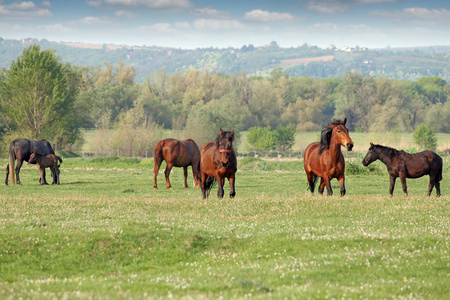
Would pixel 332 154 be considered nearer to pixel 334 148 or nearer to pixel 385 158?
pixel 334 148

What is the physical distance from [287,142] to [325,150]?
107m

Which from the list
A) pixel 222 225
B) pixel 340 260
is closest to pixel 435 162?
pixel 222 225

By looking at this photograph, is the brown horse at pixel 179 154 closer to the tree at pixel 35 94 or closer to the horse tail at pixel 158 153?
the horse tail at pixel 158 153

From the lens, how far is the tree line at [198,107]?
307ft

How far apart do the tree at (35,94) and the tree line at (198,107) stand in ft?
1.14

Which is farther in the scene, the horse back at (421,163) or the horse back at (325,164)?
the horse back at (421,163)

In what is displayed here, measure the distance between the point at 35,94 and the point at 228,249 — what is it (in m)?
73.7

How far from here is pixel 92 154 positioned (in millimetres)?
98250

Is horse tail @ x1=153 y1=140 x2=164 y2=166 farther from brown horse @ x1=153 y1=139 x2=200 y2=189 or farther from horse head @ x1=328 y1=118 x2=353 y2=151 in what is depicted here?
horse head @ x1=328 y1=118 x2=353 y2=151

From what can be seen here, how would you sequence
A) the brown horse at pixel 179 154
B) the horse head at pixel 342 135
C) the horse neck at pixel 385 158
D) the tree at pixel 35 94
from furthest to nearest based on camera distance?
1. the tree at pixel 35 94
2. the brown horse at pixel 179 154
3. the horse neck at pixel 385 158
4. the horse head at pixel 342 135

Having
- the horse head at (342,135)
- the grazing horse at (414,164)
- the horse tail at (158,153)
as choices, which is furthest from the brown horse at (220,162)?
the horse tail at (158,153)

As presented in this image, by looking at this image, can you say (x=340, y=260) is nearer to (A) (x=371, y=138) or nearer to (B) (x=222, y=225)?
(B) (x=222, y=225)

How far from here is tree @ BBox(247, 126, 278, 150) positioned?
120 metres

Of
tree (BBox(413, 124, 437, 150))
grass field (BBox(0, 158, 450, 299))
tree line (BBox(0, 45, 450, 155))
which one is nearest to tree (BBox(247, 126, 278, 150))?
tree line (BBox(0, 45, 450, 155))
